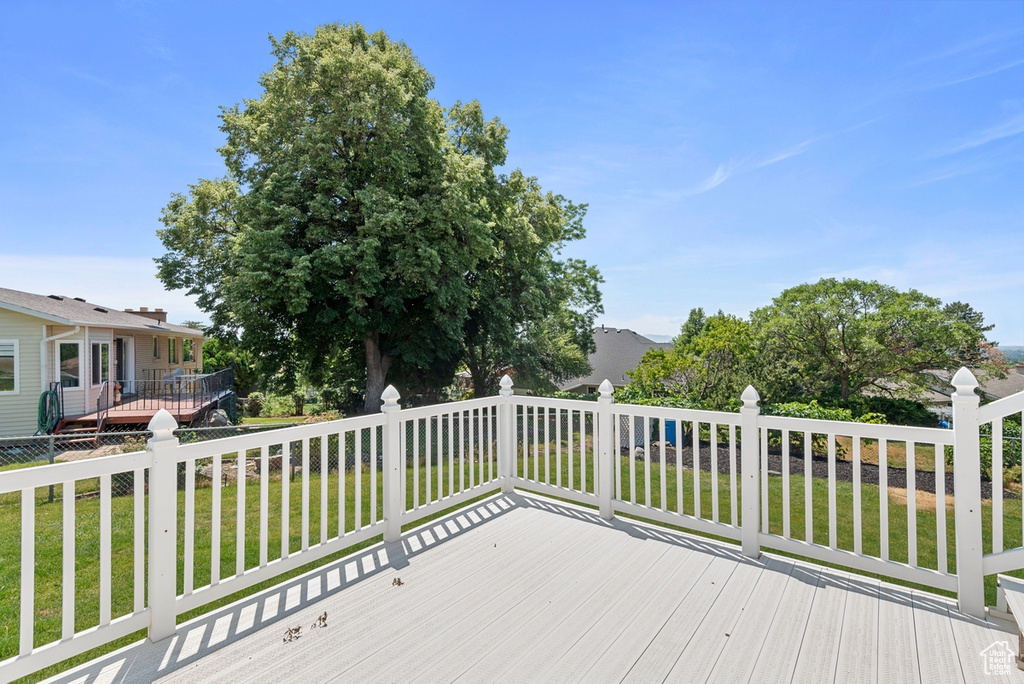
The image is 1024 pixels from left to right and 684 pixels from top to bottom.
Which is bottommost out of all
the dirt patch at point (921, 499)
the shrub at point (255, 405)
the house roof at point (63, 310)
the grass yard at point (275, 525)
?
the shrub at point (255, 405)

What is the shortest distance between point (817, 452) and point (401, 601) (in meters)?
7.87

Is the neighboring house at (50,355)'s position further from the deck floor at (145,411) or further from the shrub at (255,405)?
the shrub at (255,405)

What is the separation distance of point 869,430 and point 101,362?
57.8 ft

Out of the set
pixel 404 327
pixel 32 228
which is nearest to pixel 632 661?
pixel 404 327

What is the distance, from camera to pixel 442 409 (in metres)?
3.55

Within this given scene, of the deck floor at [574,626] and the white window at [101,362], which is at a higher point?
the white window at [101,362]

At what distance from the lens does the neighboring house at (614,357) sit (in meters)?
23.6

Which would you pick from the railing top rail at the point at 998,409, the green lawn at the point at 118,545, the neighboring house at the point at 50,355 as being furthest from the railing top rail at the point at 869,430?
the neighboring house at the point at 50,355

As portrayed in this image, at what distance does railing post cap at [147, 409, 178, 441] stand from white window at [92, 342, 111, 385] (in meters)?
14.5

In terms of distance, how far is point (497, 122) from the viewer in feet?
43.2

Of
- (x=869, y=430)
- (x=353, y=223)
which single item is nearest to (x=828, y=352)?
(x=869, y=430)

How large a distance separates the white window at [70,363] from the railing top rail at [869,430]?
51.4 ft

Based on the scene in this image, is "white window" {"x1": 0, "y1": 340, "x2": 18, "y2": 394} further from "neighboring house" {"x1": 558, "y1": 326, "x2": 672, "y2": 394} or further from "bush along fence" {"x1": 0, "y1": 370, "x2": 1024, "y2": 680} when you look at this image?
"neighboring house" {"x1": 558, "y1": 326, "x2": 672, "y2": 394}

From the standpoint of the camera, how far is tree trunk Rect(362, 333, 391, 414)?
11.9m
